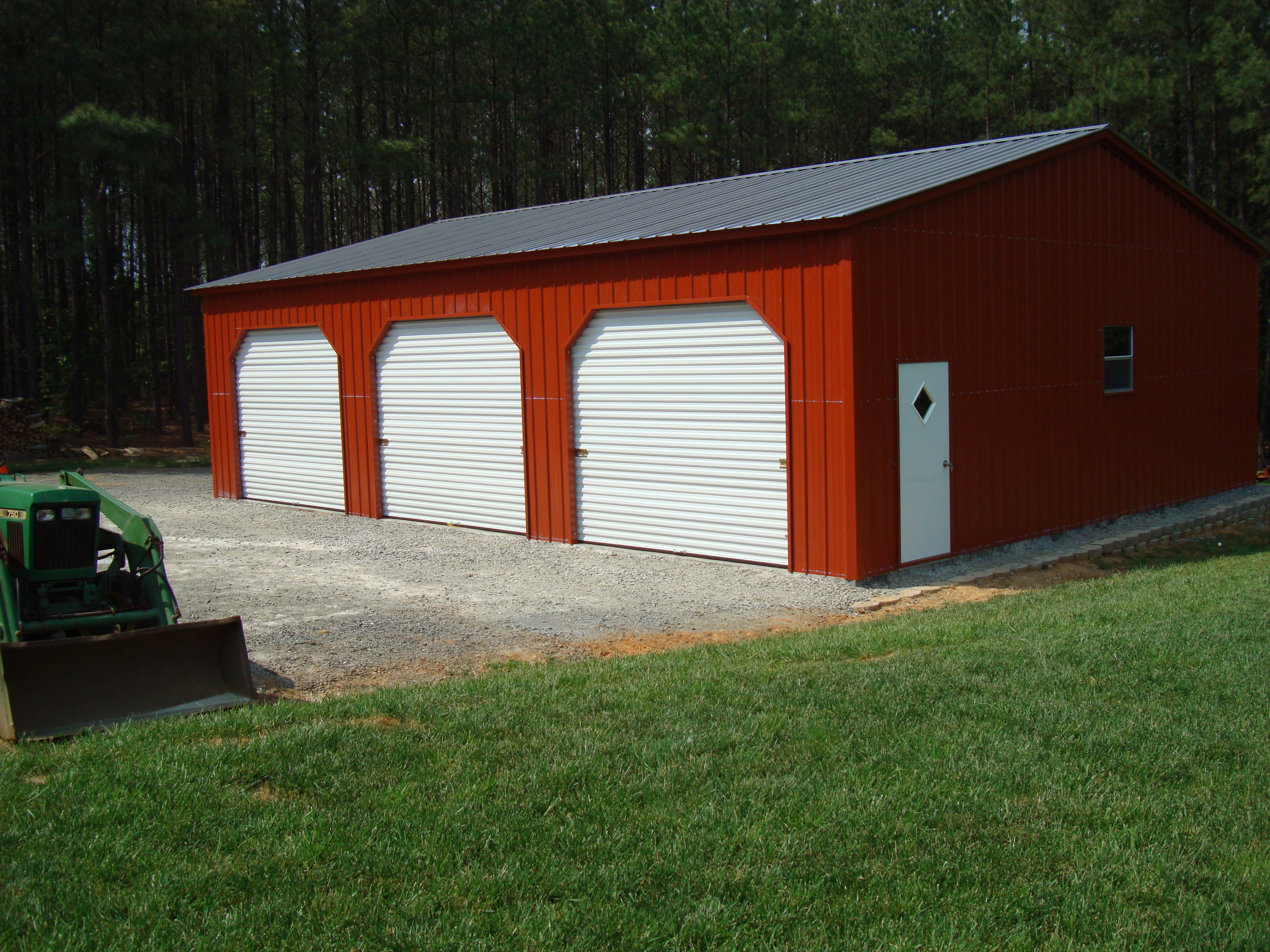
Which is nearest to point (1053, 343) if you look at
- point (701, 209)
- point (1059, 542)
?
point (1059, 542)

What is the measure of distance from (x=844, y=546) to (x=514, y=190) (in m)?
29.5

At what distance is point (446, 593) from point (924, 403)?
4.92 metres

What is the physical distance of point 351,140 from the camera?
3055 centimetres

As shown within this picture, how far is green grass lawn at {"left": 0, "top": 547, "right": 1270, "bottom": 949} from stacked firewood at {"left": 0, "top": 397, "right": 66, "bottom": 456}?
21556 millimetres

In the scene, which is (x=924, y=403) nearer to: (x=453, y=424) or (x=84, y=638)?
(x=453, y=424)

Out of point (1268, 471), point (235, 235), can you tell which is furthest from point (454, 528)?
point (235, 235)

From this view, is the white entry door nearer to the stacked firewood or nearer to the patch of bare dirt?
the patch of bare dirt

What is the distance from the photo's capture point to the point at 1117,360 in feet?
45.0

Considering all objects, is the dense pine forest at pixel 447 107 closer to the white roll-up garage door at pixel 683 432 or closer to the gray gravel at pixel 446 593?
the gray gravel at pixel 446 593

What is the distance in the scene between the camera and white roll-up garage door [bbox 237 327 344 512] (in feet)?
51.4

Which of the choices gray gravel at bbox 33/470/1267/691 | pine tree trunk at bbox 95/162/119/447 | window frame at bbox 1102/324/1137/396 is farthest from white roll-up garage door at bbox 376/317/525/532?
pine tree trunk at bbox 95/162/119/447

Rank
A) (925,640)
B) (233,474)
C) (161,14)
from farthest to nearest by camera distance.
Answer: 1. (161,14)
2. (233,474)
3. (925,640)

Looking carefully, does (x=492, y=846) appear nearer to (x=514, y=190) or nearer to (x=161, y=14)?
(x=161, y=14)

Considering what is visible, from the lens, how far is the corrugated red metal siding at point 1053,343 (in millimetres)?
10430
